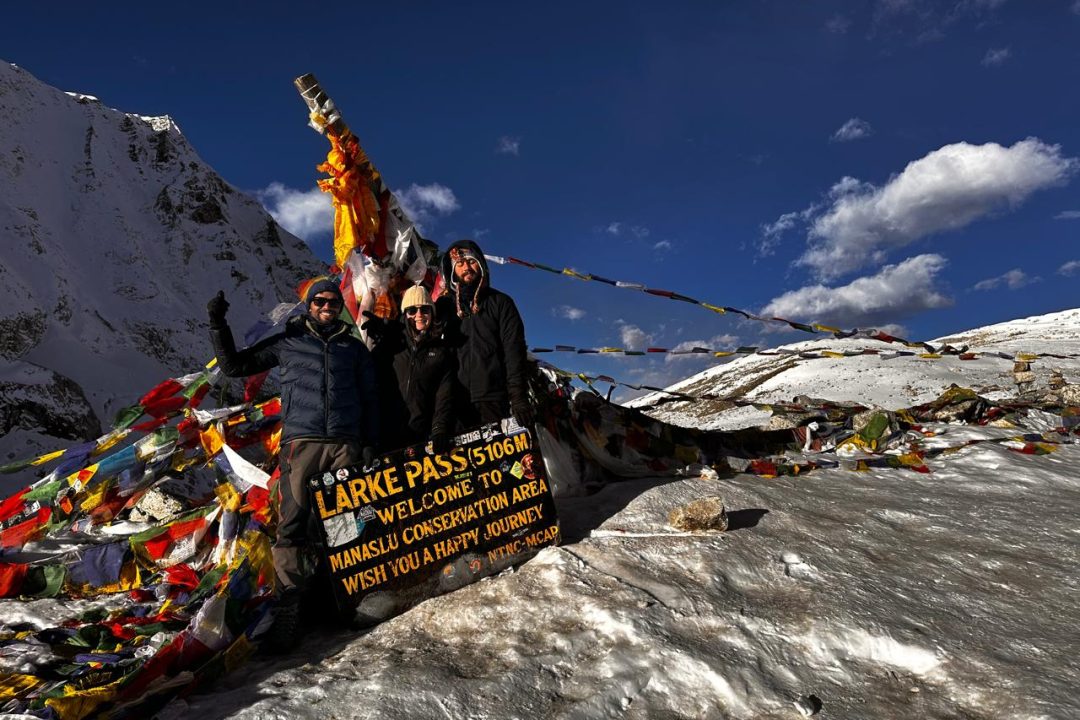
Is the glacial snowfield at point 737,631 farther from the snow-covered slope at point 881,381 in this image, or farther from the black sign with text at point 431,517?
the snow-covered slope at point 881,381

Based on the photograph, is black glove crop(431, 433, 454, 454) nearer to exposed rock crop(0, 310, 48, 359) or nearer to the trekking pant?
the trekking pant

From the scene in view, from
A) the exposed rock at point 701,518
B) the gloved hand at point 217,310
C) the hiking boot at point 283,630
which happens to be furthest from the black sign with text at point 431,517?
the gloved hand at point 217,310

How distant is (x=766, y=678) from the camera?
10.8 feet

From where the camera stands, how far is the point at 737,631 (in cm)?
371

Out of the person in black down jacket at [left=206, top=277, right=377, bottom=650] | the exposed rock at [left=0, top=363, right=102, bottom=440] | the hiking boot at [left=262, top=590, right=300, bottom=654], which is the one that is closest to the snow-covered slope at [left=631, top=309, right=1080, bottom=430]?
the person in black down jacket at [left=206, top=277, right=377, bottom=650]

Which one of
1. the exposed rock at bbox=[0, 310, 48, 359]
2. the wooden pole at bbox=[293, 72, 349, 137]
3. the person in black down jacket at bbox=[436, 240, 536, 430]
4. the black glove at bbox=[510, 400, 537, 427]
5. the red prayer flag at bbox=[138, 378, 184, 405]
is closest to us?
the black glove at bbox=[510, 400, 537, 427]

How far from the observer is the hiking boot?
3.96 metres

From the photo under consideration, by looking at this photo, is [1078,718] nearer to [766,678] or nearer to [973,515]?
[766,678]

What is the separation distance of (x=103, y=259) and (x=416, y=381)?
25784mm

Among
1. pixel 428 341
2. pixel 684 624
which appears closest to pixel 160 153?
pixel 428 341

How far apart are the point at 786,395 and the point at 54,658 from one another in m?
21.0

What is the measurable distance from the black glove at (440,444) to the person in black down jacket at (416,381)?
286 millimetres

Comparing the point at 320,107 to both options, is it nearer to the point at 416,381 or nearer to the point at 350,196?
the point at 350,196

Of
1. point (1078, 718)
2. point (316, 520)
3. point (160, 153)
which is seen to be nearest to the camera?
point (1078, 718)
